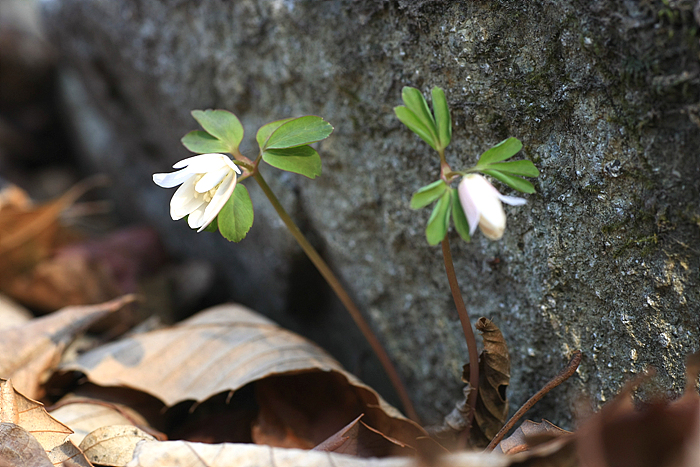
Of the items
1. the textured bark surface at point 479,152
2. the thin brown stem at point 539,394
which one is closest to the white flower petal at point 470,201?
the textured bark surface at point 479,152

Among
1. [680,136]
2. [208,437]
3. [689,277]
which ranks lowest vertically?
[689,277]

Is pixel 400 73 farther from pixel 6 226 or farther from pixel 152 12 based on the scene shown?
pixel 6 226

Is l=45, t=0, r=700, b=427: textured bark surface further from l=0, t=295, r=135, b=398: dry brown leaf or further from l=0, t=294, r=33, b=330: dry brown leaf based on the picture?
l=0, t=294, r=33, b=330: dry brown leaf

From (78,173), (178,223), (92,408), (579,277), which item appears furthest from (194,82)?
(78,173)

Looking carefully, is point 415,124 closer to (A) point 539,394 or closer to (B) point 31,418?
(A) point 539,394

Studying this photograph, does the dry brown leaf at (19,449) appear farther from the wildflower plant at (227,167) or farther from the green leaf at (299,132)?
the green leaf at (299,132)

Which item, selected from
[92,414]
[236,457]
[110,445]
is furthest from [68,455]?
[236,457]
